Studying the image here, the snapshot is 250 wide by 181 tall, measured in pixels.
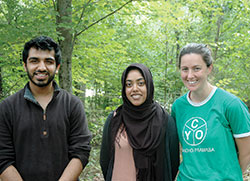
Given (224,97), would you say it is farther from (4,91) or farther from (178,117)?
(4,91)

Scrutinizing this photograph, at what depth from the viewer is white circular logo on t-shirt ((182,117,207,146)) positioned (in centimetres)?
195

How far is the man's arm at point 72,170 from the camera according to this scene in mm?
1988

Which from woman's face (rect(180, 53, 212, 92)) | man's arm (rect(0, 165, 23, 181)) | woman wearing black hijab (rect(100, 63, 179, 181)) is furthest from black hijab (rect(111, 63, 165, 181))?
man's arm (rect(0, 165, 23, 181))

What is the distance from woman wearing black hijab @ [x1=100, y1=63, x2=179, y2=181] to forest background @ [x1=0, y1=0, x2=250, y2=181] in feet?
5.43

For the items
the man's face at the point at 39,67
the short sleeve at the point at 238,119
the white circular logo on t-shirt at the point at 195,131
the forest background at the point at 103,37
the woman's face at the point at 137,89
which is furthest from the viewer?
the forest background at the point at 103,37

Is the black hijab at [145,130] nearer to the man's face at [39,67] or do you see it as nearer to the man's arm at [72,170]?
the man's arm at [72,170]

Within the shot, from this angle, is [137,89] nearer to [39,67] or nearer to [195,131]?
[195,131]

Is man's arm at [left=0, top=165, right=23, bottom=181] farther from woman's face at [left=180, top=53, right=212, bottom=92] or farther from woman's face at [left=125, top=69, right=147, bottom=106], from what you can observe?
woman's face at [left=180, top=53, right=212, bottom=92]

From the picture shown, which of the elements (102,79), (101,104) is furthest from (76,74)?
(101,104)

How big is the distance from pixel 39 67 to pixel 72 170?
3.36 feet

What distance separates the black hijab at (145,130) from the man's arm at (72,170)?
0.48 meters

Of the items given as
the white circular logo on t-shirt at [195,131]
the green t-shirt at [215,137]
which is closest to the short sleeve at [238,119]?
the green t-shirt at [215,137]

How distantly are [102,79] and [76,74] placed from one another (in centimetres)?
116

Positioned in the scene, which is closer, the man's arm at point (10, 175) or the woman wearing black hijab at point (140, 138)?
the man's arm at point (10, 175)
